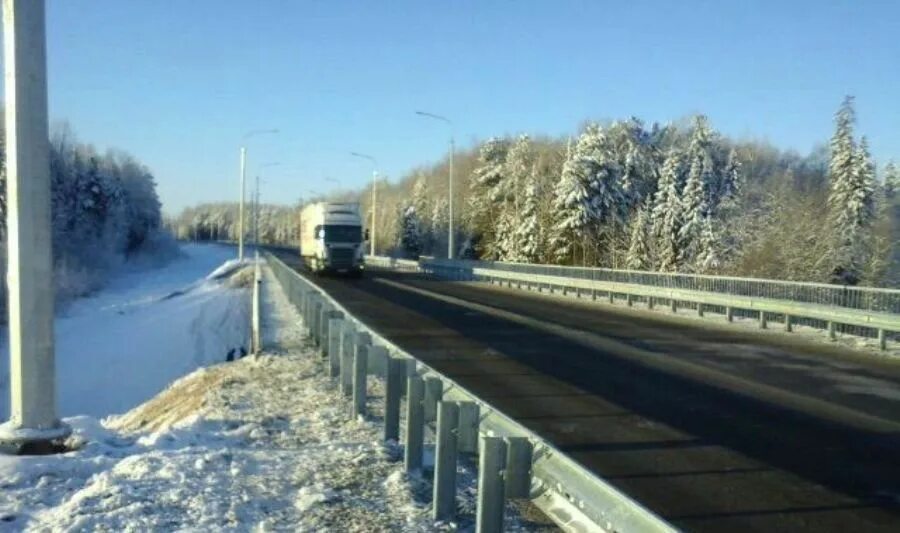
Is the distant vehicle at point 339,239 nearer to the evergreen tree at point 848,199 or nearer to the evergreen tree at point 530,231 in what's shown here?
the evergreen tree at point 530,231

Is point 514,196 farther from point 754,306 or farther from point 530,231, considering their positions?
point 754,306

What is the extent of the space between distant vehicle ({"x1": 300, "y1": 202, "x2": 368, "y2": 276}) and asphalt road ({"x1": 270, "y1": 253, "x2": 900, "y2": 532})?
27123 millimetres

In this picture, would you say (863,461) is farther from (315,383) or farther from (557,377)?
(315,383)

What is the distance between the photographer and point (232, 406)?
10703 millimetres

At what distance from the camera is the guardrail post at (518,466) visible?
4965 mm

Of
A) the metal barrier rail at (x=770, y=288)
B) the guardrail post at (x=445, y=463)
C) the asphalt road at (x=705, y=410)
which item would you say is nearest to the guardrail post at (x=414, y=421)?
the guardrail post at (x=445, y=463)

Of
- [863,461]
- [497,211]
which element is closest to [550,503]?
[863,461]

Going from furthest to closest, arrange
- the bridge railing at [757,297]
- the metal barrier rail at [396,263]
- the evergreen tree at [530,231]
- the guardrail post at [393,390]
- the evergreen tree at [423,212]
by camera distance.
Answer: the evergreen tree at [423,212] < the evergreen tree at [530,231] < the metal barrier rail at [396,263] < the bridge railing at [757,297] < the guardrail post at [393,390]

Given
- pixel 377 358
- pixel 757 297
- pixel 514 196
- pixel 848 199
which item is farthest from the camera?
pixel 514 196

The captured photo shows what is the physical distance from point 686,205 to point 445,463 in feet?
191

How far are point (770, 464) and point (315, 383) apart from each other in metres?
6.54

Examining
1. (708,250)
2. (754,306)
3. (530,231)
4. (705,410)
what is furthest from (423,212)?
(705,410)

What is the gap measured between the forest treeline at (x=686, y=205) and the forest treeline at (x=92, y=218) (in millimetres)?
34845

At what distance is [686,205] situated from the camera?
61562 millimetres
